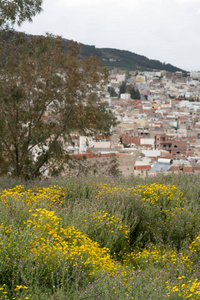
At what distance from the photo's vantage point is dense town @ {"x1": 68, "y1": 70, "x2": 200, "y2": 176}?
848 inches

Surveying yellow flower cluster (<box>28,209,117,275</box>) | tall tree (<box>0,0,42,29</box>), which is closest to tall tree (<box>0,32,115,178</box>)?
Result: tall tree (<box>0,0,42,29</box>)

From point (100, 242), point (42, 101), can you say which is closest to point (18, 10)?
point (42, 101)

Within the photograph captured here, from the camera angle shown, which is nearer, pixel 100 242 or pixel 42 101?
pixel 100 242

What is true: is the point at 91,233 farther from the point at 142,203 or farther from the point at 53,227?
the point at 142,203

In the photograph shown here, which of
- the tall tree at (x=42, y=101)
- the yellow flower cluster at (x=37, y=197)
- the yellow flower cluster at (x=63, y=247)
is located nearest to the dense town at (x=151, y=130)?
the tall tree at (x=42, y=101)

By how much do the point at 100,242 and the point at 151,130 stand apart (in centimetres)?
6438

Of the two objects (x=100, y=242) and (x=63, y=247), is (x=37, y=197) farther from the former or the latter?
(x=63, y=247)

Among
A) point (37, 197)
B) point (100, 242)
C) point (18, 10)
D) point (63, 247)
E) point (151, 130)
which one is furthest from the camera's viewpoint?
point (151, 130)

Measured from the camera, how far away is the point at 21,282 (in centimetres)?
331

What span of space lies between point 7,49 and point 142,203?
7081 millimetres

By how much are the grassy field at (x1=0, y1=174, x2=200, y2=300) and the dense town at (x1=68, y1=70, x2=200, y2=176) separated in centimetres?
306

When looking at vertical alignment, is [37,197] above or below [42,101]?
below

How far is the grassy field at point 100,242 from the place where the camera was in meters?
3.28

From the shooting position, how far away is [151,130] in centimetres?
6838
